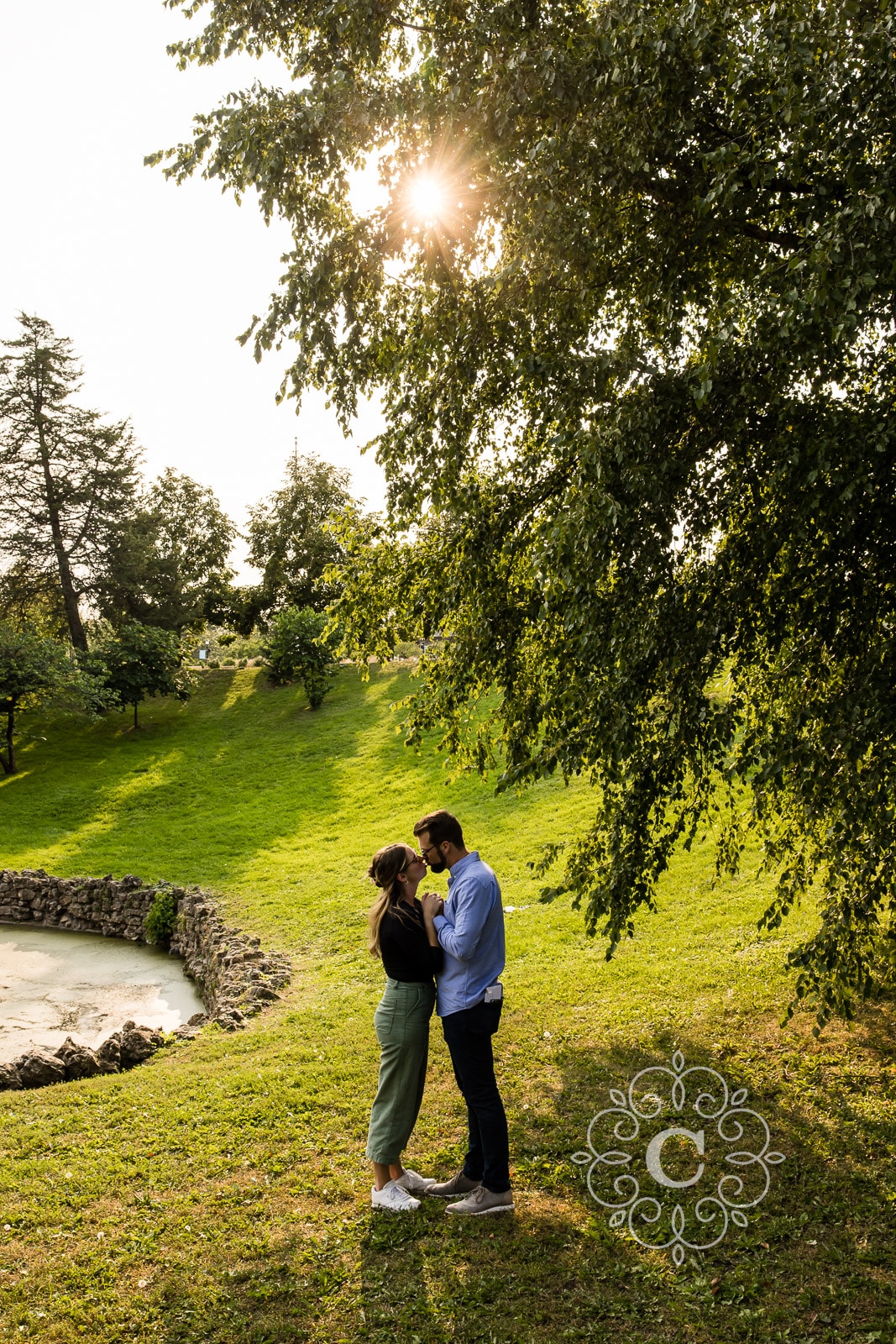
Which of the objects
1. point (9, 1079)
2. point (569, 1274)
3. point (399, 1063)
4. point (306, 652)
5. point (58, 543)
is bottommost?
point (9, 1079)

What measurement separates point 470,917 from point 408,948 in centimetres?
51

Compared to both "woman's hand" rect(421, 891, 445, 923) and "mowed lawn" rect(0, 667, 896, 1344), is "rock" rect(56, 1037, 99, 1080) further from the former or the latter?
"woman's hand" rect(421, 891, 445, 923)

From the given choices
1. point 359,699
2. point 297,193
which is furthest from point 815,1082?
point 359,699

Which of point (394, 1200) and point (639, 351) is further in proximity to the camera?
point (639, 351)

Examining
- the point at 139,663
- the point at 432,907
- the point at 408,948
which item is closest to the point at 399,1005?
the point at 408,948

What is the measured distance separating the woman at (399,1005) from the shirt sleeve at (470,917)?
0.25 meters

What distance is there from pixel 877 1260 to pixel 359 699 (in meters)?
29.4

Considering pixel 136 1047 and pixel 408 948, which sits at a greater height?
pixel 408 948

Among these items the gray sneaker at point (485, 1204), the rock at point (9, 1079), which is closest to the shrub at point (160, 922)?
the rock at point (9, 1079)

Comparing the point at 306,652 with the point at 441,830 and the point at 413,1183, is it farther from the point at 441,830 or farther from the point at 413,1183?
the point at 441,830

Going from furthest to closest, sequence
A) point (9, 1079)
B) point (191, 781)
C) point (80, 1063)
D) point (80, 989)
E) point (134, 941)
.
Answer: point (191, 781) → point (134, 941) → point (80, 989) → point (80, 1063) → point (9, 1079)

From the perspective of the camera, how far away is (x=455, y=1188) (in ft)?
19.0

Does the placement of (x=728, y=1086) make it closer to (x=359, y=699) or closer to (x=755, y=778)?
(x=755, y=778)

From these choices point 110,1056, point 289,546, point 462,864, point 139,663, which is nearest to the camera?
point 462,864
